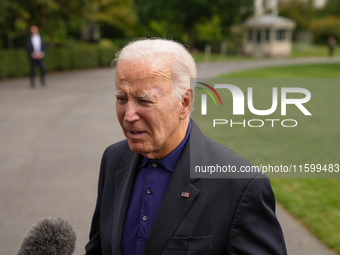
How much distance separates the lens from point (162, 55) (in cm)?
172

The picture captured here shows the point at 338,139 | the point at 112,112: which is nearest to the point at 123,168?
the point at 338,139

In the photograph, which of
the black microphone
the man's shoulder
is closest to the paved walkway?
the man's shoulder

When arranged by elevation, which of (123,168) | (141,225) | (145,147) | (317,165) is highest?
(145,147)

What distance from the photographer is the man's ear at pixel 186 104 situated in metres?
1.85

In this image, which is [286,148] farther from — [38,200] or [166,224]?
[166,224]

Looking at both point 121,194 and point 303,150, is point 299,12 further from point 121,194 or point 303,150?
point 121,194

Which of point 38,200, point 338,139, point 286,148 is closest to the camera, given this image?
point 38,200

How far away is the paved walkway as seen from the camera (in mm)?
4402

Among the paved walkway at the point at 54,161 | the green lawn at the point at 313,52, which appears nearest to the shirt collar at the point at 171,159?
the paved walkway at the point at 54,161

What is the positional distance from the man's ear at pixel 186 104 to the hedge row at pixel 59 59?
11.7 meters

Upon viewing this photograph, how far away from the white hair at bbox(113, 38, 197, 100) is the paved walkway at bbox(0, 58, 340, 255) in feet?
1.13

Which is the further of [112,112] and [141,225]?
[112,112]

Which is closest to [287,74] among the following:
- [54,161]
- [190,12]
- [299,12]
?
[54,161]

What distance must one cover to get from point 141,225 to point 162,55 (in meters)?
0.85
